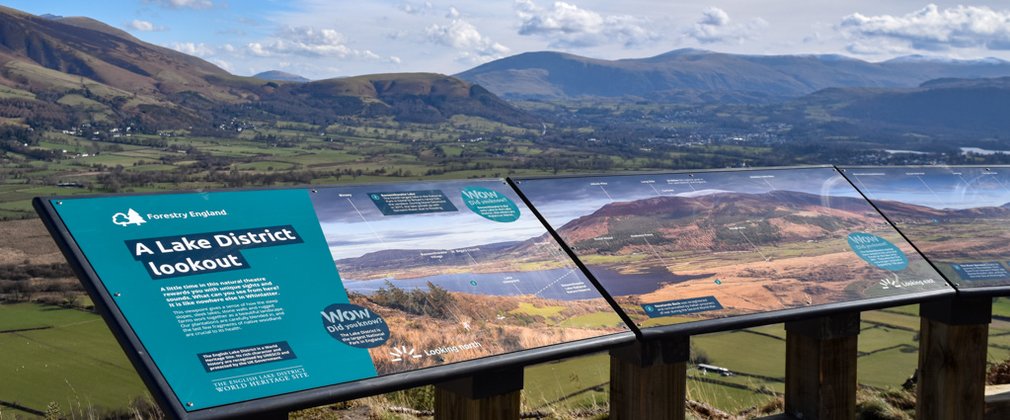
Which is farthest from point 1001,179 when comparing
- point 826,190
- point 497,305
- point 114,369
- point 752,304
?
point 114,369

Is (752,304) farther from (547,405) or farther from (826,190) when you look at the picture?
(547,405)

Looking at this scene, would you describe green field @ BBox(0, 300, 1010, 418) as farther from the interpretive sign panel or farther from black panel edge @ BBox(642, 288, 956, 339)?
the interpretive sign panel

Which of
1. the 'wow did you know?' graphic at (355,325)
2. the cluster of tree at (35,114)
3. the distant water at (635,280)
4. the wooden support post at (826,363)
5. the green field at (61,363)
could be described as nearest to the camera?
the 'wow did you know?' graphic at (355,325)

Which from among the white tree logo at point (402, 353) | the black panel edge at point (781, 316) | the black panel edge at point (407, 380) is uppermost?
the white tree logo at point (402, 353)

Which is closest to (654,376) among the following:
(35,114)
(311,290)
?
(311,290)

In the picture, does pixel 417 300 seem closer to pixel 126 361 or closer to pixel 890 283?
pixel 890 283

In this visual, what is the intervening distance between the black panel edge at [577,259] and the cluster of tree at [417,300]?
692mm

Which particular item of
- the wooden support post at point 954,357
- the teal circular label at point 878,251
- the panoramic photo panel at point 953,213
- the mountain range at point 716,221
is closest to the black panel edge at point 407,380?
the mountain range at point 716,221

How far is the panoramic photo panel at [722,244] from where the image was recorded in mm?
3904

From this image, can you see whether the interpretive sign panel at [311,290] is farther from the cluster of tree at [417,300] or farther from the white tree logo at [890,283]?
the white tree logo at [890,283]

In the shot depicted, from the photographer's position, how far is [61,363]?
3366 cm

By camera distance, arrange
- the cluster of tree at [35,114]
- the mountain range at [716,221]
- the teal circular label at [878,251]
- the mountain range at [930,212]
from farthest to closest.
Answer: the cluster of tree at [35,114] < the mountain range at [930,212] < the teal circular label at [878,251] < the mountain range at [716,221]

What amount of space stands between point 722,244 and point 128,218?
8.89 feet

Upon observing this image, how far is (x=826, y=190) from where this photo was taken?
208 inches
